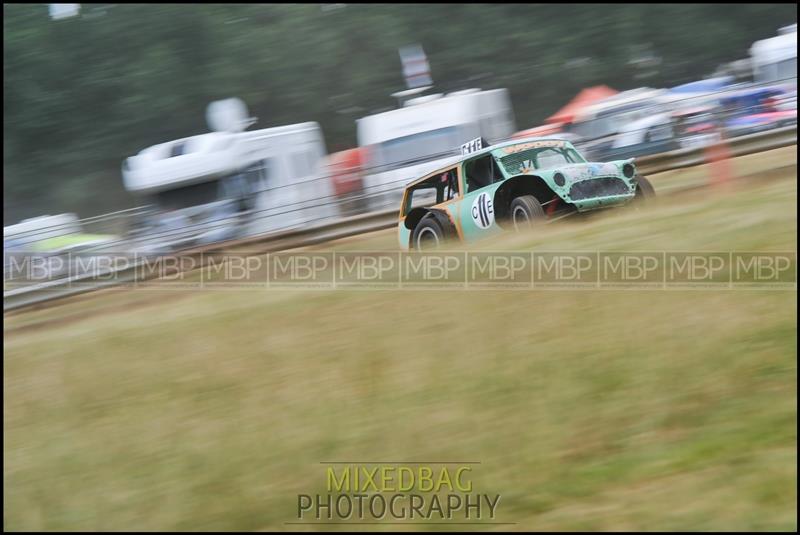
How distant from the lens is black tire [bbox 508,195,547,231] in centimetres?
970

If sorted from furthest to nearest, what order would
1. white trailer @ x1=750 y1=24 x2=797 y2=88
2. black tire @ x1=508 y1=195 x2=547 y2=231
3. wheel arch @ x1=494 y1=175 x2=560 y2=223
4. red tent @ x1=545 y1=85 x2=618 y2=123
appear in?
red tent @ x1=545 y1=85 x2=618 y2=123 → white trailer @ x1=750 y1=24 x2=797 y2=88 → wheel arch @ x1=494 y1=175 x2=560 y2=223 → black tire @ x1=508 y1=195 x2=547 y2=231

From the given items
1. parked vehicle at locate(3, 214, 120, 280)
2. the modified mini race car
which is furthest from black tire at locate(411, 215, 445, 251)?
parked vehicle at locate(3, 214, 120, 280)

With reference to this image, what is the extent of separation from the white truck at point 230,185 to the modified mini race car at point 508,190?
395 cm

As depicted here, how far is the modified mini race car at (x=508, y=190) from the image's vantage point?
32.1 feet

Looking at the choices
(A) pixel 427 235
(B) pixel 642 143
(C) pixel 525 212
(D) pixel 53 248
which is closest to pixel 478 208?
(C) pixel 525 212

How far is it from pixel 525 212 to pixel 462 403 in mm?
3455

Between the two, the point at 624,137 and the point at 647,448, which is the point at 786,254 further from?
the point at 624,137

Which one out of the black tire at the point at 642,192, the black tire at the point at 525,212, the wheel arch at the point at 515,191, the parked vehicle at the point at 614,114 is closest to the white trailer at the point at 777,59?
the parked vehicle at the point at 614,114

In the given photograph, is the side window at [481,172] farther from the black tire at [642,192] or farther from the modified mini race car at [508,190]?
the black tire at [642,192]

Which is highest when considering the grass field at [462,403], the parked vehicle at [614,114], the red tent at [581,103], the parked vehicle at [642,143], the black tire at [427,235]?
the red tent at [581,103]

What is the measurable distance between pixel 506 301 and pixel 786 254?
7.45 feet

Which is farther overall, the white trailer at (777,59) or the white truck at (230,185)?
the white trailer at (777,59)

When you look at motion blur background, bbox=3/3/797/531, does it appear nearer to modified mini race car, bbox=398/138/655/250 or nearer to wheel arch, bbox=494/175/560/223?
modified mini race car, bbox=398/138/655/250

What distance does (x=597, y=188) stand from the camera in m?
9.86
